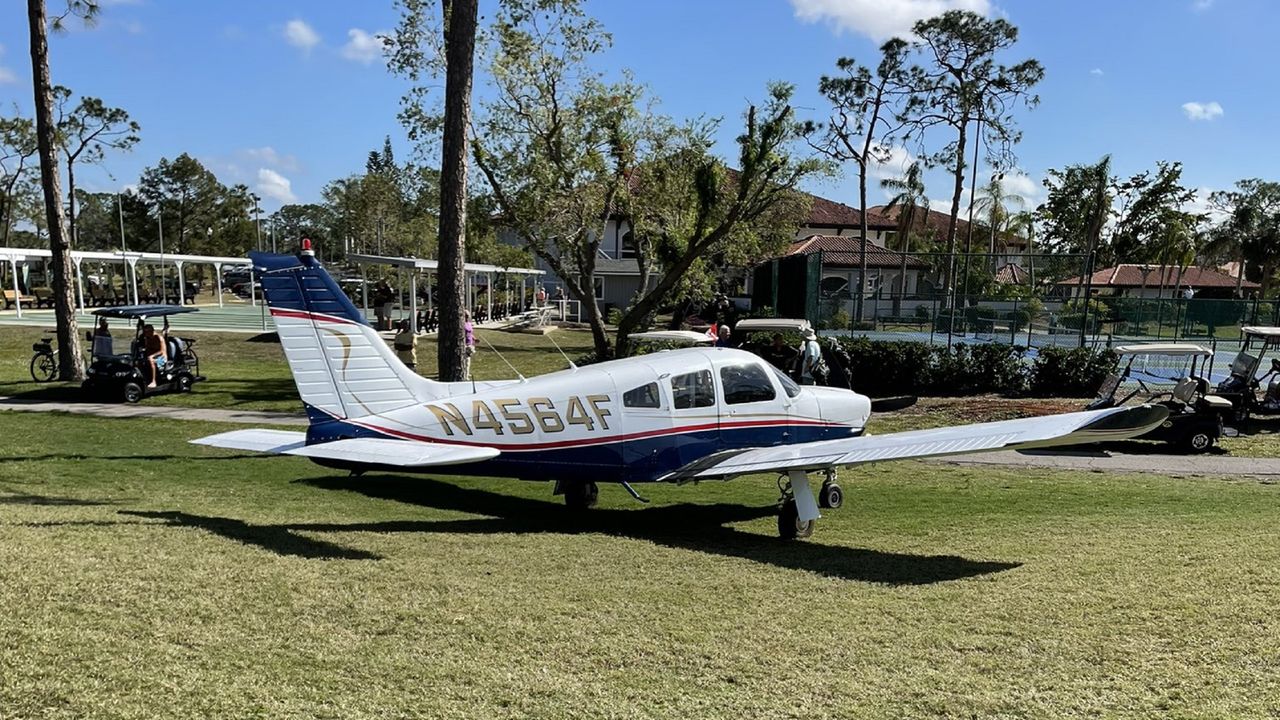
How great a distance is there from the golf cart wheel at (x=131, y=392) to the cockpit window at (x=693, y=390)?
1516 cm

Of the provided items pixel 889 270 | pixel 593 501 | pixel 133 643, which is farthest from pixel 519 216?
pixel 889 270

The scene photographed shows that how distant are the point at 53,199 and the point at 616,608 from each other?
66.9ft

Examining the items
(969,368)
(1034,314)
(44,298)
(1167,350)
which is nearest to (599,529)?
(1167,350)

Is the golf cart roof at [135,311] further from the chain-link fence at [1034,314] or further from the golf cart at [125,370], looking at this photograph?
the chain-link fence at [1034,314]

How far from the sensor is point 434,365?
2781 cm

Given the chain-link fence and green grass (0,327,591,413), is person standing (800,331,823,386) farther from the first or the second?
green grass (0,327,591,413)

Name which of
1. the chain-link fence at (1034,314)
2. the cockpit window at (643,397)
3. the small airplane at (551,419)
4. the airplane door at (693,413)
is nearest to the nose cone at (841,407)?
the small airplane at (551,419)

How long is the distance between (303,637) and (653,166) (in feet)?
72.1

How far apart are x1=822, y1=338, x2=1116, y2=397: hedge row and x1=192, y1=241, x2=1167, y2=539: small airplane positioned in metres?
12.0

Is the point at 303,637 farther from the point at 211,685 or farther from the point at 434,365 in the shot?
the point at 434,365

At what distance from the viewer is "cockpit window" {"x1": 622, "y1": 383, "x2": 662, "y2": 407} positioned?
30.2 feet

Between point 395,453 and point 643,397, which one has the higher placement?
point 643,397

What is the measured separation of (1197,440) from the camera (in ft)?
49.9

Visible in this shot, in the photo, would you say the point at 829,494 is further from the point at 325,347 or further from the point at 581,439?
the point at 325,347
